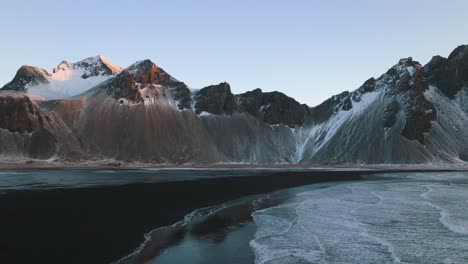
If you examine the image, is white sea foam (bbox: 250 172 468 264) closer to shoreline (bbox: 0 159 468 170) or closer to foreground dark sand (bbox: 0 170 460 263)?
foreground dark sand (bbox: 0 170 460 263)

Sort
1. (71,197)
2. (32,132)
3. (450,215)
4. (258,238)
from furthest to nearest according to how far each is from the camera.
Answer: (32,132) → (71,197) → (450,215) → (258,238)

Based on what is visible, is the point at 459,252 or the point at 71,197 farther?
the point at 71,197

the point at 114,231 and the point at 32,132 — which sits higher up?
the point at 32,132

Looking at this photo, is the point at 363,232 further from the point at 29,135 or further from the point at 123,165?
the point at 29,135

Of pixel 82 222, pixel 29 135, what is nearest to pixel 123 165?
pixel 29 135

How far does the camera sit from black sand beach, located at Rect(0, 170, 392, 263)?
955 inches

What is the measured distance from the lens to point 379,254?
25328 mm

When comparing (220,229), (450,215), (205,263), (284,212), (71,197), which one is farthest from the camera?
(71,197)

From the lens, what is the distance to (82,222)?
3522 centimetres

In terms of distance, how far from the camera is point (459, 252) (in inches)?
1009

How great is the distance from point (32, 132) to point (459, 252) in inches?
7537

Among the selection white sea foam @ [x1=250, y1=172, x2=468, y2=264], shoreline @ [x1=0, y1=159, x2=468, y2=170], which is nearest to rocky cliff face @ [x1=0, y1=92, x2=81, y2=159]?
shoreline @ [x1=0, y1=159, x2=468, y2=170]

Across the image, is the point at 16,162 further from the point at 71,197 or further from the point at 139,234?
the point at 139,234

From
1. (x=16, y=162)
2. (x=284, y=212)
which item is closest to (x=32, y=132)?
(x=16, y=162)
